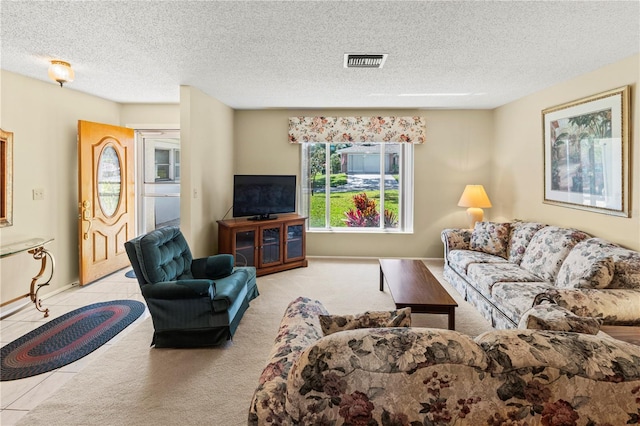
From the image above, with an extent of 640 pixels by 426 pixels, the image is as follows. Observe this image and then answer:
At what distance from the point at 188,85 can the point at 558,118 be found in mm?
4072

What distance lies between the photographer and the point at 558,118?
3852 mm

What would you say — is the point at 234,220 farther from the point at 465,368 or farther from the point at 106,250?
the point at 465,368

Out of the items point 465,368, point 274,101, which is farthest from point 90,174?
point 465,368

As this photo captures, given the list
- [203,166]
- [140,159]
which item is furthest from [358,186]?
[140,159]

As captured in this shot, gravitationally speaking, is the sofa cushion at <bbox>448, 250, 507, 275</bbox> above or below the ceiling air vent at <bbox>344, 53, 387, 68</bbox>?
below

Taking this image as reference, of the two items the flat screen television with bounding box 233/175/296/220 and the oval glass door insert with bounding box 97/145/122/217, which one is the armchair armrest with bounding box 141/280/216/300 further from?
the oval glass door insert with bounding box 97/145/122/217

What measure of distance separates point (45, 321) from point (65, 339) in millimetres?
567

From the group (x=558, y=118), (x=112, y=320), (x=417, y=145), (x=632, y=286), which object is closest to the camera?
(x=632, y=286)

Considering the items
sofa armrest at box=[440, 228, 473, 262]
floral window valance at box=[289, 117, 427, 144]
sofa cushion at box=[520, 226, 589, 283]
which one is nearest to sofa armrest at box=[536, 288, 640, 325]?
sofa cushion at box=[520, 226, 589, 283]

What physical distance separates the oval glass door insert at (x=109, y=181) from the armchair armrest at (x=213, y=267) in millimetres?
2091

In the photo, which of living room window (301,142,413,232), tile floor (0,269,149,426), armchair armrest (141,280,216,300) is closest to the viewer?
tile floor (0,269,149,426)

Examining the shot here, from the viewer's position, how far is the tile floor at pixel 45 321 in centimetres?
215

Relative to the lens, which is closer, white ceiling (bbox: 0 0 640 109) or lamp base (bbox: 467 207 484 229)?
white ceiling (bbox: 0 0 640 109)

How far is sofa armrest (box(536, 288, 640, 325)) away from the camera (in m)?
2.37
